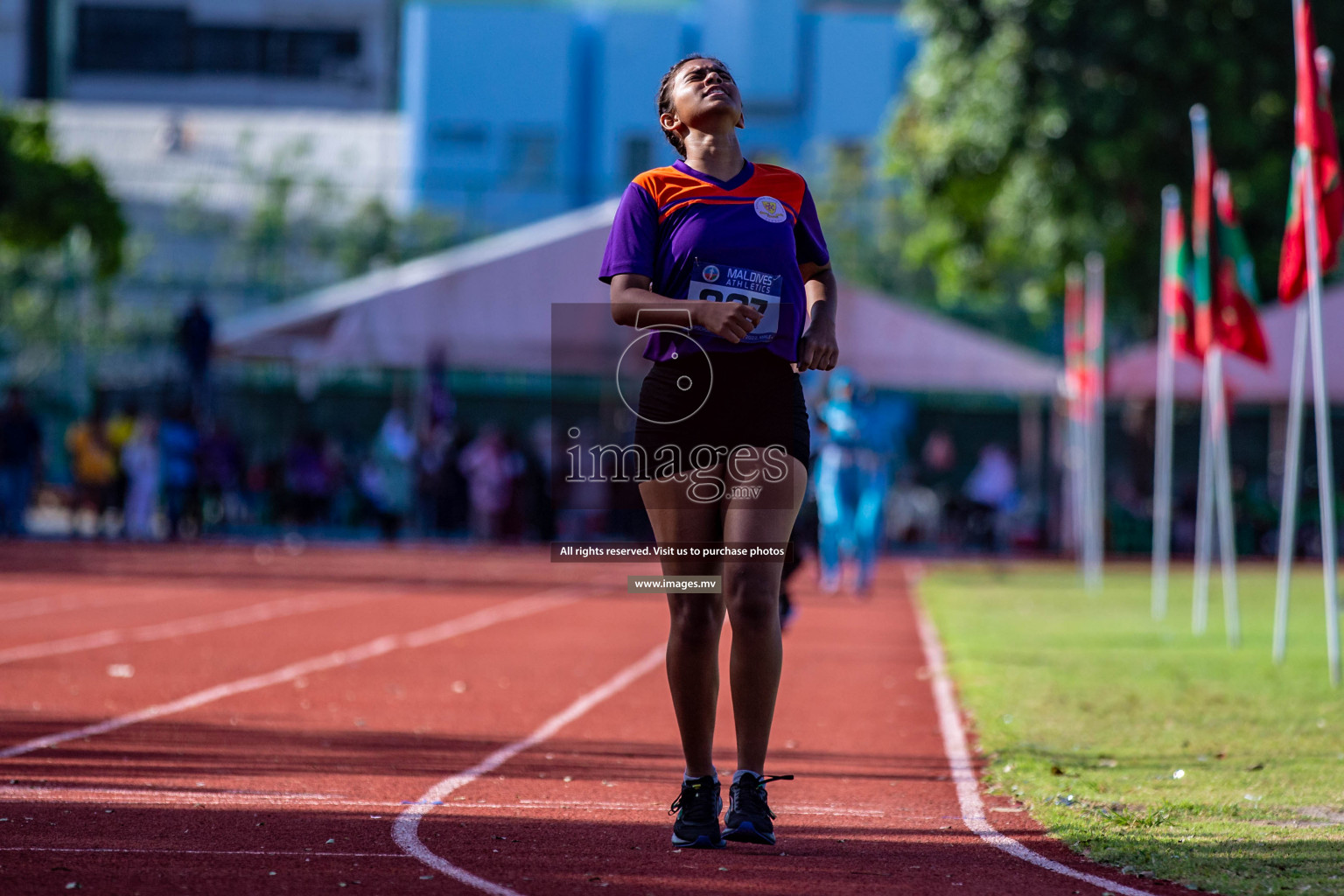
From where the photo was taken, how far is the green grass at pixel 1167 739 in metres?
5.10

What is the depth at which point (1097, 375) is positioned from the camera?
61.9 ft

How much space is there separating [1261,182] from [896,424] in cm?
1057

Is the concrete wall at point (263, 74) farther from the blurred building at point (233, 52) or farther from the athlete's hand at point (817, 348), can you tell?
the athlete's hand at point (817, 348)

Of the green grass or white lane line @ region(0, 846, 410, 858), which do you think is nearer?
white lane line @ region(0, 846, 410, 858)

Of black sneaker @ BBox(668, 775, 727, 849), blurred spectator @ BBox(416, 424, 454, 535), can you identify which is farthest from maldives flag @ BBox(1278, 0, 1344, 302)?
blurred spectator @ BBox(416, 424, 454, 535)

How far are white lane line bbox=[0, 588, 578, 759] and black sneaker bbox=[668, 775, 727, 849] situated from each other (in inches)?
116

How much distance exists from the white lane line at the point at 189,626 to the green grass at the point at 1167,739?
16.8 ft

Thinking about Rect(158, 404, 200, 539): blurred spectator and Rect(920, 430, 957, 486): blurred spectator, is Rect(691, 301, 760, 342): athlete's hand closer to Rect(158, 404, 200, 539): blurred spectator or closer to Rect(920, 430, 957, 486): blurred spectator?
Rect(158, 404, 200, 539): blurred spectator

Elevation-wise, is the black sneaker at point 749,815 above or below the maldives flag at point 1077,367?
below

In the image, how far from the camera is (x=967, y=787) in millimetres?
6371

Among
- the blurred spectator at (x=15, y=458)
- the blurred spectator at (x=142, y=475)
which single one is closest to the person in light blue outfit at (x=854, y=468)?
the blurred spectator at (x=142, y=475)

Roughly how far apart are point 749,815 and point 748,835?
6cm

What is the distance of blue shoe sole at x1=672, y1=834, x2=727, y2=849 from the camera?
491 centimetres

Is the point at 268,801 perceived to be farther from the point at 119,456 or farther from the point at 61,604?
the point at 119,456
